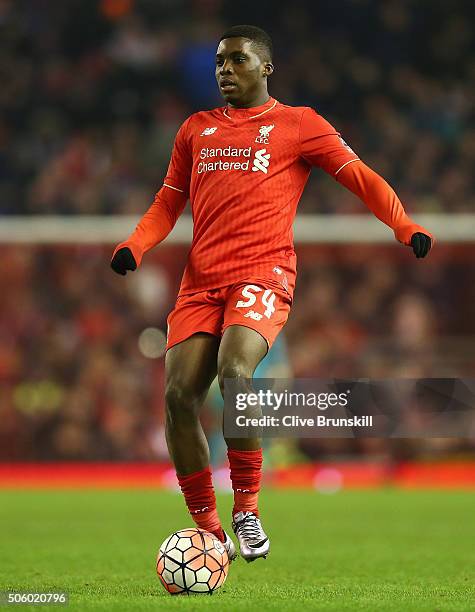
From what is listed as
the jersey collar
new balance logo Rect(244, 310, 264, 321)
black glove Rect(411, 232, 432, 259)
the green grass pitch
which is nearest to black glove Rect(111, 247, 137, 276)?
new balance logo Rect(244, 310, 264, 321)

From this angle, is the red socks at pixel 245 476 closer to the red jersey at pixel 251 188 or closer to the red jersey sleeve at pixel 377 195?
the red jersey at pixel 251 188

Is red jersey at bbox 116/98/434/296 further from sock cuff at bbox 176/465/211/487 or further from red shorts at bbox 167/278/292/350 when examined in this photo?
sock cuff at bbox 176/465/211/487

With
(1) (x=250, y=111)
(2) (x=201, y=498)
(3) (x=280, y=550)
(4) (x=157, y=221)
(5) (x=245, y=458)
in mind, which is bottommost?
(3) (x=280, y=550)

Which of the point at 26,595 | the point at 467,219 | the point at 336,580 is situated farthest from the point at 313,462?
the point at 26,595

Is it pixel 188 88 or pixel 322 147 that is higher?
pixel 188 88

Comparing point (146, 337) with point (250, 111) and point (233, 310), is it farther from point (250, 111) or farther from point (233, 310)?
point (233, 310)

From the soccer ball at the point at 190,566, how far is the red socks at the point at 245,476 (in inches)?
8.9

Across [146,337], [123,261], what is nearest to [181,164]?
[123,261]

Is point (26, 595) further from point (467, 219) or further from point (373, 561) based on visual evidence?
point (467, 219)

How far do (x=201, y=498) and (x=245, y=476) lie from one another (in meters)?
0.26

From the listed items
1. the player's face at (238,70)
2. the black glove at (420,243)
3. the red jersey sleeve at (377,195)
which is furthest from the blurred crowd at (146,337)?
the black glove at (420,243)

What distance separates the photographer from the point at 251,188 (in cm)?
508

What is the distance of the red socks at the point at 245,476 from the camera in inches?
193

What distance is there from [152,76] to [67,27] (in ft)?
5.52
